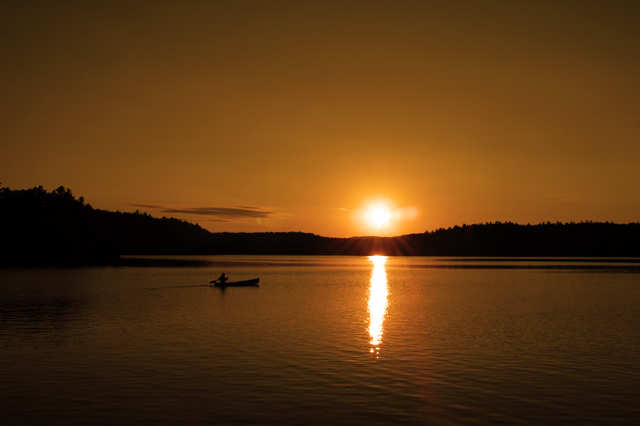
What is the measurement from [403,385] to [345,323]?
18.2m

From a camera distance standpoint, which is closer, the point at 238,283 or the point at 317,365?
the point at 317,365

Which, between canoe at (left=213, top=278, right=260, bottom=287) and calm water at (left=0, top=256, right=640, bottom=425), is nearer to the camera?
calm water at (left=0, top=256, right=640, bottom=425)

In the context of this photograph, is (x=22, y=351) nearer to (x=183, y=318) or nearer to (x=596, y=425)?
(x=183, y=318)

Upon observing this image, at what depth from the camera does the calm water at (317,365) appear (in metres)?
16.5

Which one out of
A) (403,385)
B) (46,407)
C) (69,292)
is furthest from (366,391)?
(69,292)

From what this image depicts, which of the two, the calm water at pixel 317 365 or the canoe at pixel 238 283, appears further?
the canoe at pixel 238 283

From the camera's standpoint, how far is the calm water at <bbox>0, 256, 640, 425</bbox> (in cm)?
1655

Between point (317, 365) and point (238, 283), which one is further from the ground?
point (238, 283)

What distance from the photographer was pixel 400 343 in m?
29.7

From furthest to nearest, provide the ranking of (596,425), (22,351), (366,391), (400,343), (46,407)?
(400,343) → (22,351) → (366,391) → (46,407) → (596,425)

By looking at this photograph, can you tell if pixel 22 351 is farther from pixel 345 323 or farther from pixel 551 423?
pixel 551 423

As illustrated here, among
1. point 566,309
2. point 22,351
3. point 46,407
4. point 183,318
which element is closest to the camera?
point 46,407

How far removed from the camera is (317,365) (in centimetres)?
2331

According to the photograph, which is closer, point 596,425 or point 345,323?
point 596,425
